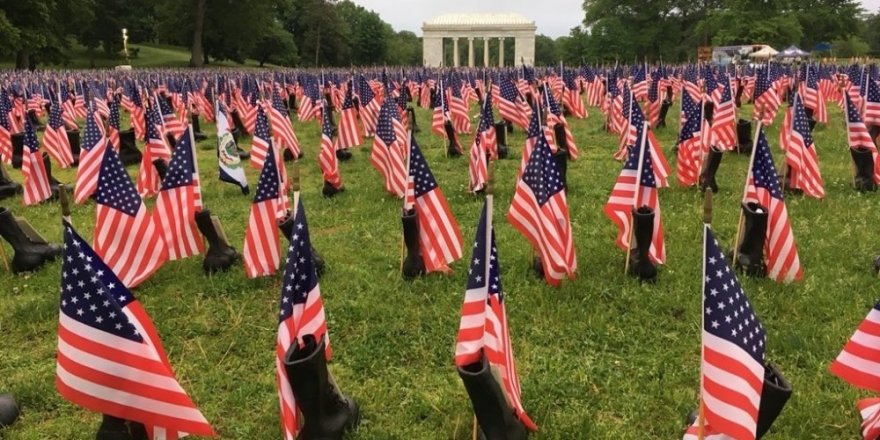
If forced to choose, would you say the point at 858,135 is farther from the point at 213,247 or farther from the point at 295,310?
the point at 295,310

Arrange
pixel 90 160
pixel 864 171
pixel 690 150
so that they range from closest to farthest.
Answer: pixel 90 160 < pixel 864 171 < pixel 690 150

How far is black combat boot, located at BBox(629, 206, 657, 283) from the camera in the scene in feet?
19.2

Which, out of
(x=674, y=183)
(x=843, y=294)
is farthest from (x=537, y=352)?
(x=674, y=183)

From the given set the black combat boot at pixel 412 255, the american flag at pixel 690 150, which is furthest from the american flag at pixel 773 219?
the american flag at pixel 690 150

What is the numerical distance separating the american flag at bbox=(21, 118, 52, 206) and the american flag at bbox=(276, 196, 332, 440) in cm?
820

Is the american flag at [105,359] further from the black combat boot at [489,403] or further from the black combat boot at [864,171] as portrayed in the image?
the black combat boot at [864,171]

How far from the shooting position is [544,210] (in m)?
5.48

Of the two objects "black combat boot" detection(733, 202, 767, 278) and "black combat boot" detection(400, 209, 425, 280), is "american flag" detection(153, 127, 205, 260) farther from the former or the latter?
"black combat boot" detection(733, 202, 767, 278)

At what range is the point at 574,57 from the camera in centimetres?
6975

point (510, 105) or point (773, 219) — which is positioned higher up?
point (510, 105)

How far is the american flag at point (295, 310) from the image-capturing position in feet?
11.2

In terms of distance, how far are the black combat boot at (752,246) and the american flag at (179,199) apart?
5108mm

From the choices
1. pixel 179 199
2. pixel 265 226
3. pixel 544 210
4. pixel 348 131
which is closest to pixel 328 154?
pixel 348 131

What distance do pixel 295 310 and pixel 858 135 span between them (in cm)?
888
